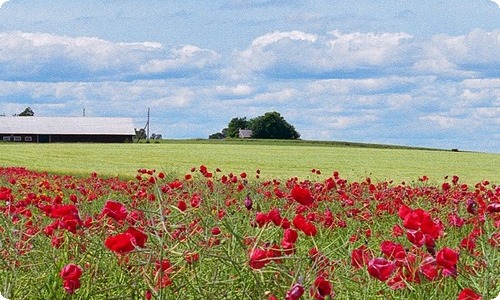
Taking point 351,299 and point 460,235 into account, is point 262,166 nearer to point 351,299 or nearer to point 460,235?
point 460,235

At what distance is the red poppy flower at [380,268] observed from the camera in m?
2.31

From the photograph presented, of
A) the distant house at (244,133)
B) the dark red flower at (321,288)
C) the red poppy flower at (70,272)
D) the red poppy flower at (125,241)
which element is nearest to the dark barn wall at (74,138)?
the distant house at (244,133)

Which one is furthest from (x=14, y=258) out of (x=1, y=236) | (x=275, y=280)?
(x=275, y=280)

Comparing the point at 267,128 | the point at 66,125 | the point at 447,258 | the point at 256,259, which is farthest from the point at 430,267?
the point at 66,125

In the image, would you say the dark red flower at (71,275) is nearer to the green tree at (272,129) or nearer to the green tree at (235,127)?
the green tree at (272,129)

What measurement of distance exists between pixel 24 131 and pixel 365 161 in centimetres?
4112

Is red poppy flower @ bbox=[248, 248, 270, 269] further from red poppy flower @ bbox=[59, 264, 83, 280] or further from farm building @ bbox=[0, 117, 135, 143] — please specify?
farm building @ bbox=[0, 117, 135, 143]

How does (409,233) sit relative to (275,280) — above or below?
above

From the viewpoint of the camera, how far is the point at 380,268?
91.5 inches

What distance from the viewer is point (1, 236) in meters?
3.73

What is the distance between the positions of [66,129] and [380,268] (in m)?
60.9

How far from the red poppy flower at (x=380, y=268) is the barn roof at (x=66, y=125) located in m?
60.1

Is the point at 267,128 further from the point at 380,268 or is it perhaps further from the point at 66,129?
the point at 380,268

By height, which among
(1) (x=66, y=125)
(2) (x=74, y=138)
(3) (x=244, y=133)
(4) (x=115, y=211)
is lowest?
(2) (x=74, y=138)
